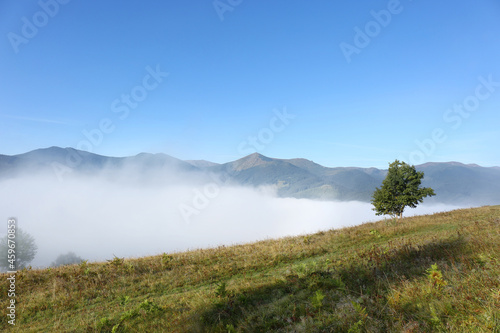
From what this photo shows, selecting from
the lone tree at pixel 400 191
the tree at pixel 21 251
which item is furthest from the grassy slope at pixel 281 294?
the tree at pixel 21 251

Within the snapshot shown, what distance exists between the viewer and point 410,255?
366 inches

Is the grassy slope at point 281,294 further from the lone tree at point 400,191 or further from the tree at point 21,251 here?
the tree at point 21,251

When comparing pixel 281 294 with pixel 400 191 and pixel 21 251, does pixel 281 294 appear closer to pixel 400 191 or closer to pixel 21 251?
pixel 400 191

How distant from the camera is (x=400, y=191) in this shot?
4650 cm

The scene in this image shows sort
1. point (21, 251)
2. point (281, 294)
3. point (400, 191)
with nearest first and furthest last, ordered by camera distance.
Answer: point (281, 294) → point (400, 191) → point (21, 251)

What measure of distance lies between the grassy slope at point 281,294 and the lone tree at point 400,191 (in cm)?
3638

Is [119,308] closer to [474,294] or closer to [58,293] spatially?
[58,293]

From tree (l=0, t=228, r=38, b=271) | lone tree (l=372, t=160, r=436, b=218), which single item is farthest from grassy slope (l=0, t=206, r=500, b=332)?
tree (l=0, t=228, r=38, b=271)

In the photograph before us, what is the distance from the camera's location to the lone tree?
44656 millimetres

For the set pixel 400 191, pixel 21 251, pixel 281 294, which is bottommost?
pixel 21 251

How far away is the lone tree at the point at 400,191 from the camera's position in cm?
4466

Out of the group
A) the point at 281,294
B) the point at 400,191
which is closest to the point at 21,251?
the point at 281,294

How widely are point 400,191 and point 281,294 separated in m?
47.7

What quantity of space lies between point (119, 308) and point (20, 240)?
81435 millimetres
